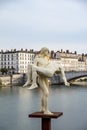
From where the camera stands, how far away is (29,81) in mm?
2996

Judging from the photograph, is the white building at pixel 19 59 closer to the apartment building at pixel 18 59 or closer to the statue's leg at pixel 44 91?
the apartment building at pixel 18 59

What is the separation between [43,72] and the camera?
293cm

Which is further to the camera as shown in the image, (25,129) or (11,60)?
(11,60)

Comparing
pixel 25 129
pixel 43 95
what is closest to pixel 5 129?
pixel 25 129

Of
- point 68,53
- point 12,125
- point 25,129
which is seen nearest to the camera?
point 25,129

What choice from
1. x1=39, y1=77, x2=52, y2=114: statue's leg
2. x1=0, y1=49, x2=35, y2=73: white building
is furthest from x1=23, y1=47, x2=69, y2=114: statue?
x1=0, y1=49, x2=35, y2=73: white building

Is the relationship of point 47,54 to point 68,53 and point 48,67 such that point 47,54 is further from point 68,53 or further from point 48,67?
point 68,53

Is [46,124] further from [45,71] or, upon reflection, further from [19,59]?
[19,59]

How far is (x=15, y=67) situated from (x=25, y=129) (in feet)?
114

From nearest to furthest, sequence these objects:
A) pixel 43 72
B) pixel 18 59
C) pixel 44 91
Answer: pixel 43 72 → pixel 44 91 → pixel 18 59

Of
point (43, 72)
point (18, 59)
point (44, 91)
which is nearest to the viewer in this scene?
point (43, 72)

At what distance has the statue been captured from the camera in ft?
9.60

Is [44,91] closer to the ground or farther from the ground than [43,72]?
closer to the ground

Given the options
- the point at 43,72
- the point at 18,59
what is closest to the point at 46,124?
the point at 43,72
